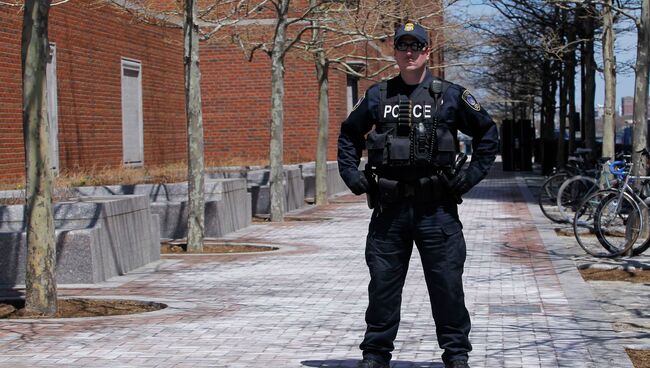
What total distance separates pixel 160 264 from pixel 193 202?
186 cm

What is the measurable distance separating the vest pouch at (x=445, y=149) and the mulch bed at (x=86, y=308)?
4356mm

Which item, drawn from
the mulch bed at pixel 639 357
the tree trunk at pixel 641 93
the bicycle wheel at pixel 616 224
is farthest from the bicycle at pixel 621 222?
the mulch bed at pixel 639 357

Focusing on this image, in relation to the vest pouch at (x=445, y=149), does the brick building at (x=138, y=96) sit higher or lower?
higher

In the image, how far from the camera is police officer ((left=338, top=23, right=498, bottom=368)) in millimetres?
6938

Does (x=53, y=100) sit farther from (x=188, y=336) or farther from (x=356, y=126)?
(x=356, y=126)

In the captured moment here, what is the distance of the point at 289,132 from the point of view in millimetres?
35812

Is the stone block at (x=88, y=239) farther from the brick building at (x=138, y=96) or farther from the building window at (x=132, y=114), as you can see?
the building window at (x=132, y=114)

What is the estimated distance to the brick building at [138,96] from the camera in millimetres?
23000

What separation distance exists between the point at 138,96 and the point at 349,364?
21496 millimetres

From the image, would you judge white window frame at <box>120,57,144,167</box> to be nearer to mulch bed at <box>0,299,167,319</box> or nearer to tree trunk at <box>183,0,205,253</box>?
tree trunk at <box>183,0,205,253</box>

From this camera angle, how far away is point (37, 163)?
33.3 feet

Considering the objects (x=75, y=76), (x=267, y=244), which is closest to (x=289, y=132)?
(x=75, y=76)

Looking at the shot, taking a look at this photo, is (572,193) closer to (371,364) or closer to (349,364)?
(349,364)

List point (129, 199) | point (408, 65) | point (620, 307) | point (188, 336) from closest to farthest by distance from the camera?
1. point (408, 65)
2. point (188, 336)
3. point (620, 307)
4. point (129, 199)
